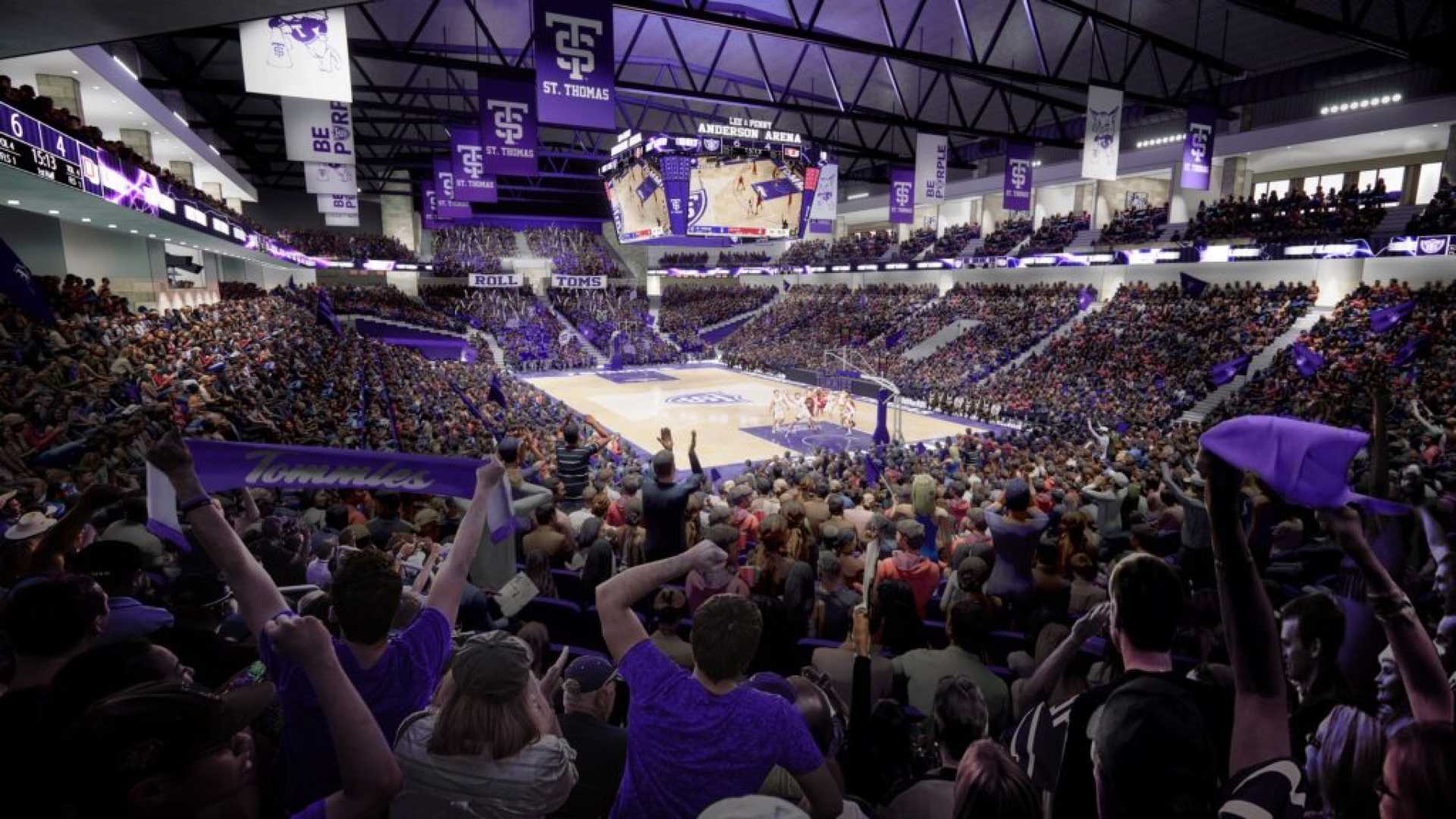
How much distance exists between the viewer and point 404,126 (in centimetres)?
3438

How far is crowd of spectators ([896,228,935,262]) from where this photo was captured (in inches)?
1658

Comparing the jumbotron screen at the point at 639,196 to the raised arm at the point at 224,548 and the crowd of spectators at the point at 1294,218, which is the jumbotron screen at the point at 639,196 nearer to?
the raised arm at the point at 224,548

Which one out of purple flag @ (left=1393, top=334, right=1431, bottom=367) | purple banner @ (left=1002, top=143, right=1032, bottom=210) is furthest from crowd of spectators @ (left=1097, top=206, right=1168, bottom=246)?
purple flag @ (left=1393, top=334, right=1431, bottom=367)

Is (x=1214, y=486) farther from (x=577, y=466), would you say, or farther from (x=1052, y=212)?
(x=1052, y=212)

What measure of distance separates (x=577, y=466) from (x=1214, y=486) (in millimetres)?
8750

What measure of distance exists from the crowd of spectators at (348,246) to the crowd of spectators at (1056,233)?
127ft

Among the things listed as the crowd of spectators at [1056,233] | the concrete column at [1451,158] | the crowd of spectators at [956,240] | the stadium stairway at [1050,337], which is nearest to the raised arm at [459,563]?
the concrete column at [1451,158]

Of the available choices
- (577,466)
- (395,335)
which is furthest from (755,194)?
(395,335)

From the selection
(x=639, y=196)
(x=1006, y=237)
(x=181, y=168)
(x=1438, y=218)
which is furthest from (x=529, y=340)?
(x=1438, y=218)

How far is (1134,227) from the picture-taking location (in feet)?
100

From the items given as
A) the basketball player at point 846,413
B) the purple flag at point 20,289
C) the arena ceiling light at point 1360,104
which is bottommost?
the basketball player at point 846,413

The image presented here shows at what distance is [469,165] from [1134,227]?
88.5ft

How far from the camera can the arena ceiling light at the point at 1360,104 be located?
2270cm

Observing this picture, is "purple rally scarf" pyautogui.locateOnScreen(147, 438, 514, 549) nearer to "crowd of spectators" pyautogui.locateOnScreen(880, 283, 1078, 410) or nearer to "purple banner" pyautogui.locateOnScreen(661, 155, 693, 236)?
"purple banner" pyautogui.locateOnScreen(661, 155, 693, 236)
